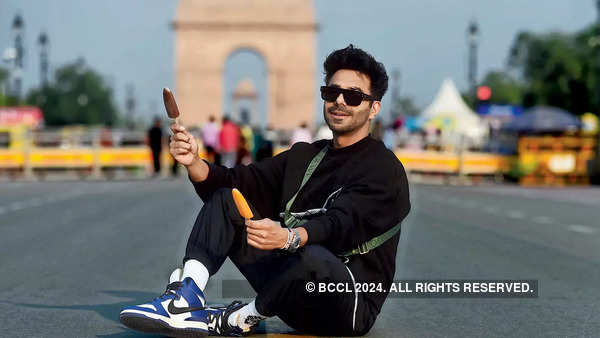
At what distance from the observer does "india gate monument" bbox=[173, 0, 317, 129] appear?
70.2 meters

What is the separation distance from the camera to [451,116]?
174 ft

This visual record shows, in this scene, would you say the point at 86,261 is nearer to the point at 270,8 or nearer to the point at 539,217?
the point at 539,217

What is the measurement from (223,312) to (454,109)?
50.1 m

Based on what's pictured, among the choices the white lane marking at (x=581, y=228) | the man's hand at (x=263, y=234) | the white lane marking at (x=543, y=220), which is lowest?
the white lane marking at (x=543, y=220)

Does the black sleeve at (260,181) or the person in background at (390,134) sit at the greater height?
the black sleeve at (260,181)

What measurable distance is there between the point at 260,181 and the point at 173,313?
2.56 ft

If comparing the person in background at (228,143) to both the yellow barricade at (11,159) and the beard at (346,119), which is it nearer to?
the yellow barricade at (11,159)

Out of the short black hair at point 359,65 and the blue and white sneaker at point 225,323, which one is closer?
the short black hair at point 359,65

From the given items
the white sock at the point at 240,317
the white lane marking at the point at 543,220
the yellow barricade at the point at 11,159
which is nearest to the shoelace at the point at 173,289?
the white sock at the point at 240,317

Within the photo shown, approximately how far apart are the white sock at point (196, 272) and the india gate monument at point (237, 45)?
65.0m

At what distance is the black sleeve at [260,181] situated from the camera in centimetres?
525

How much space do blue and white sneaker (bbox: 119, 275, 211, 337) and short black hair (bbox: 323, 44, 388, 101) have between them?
1103mm

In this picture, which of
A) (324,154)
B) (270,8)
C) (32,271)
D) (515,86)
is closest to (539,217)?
(32,271)

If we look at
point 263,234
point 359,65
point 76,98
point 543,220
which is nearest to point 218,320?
point 263,234
